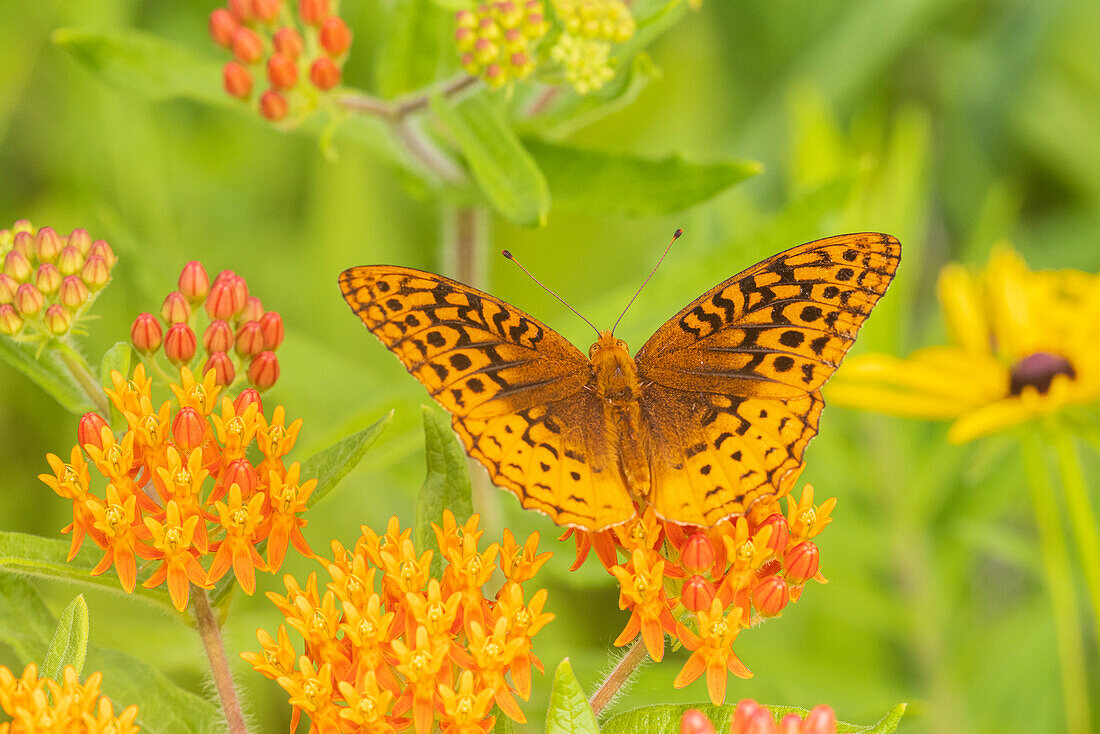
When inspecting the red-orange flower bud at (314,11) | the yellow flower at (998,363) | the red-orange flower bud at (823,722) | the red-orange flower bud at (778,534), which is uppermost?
the red-orange flower bud at (314,11)

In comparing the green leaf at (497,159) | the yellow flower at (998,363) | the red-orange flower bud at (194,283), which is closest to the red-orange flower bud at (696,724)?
the green leaf at (497,159)

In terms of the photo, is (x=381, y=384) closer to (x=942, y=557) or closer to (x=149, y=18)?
(x=942, y=557)

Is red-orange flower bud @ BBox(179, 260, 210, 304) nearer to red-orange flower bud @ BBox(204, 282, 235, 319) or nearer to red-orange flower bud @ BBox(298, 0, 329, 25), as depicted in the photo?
red-orange flower bud @ BBox(204, 282, 235, 319)

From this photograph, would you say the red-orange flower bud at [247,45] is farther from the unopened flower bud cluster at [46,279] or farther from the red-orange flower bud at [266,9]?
the unopened flower bud cluster at [46,279]

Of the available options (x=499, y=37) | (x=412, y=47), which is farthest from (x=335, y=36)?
(x=499, y=37)

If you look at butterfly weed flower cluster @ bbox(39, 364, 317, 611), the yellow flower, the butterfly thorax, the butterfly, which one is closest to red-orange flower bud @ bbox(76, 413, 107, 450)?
butterfly weed flower cluster @ bbox(39, 364, 317, 611)
